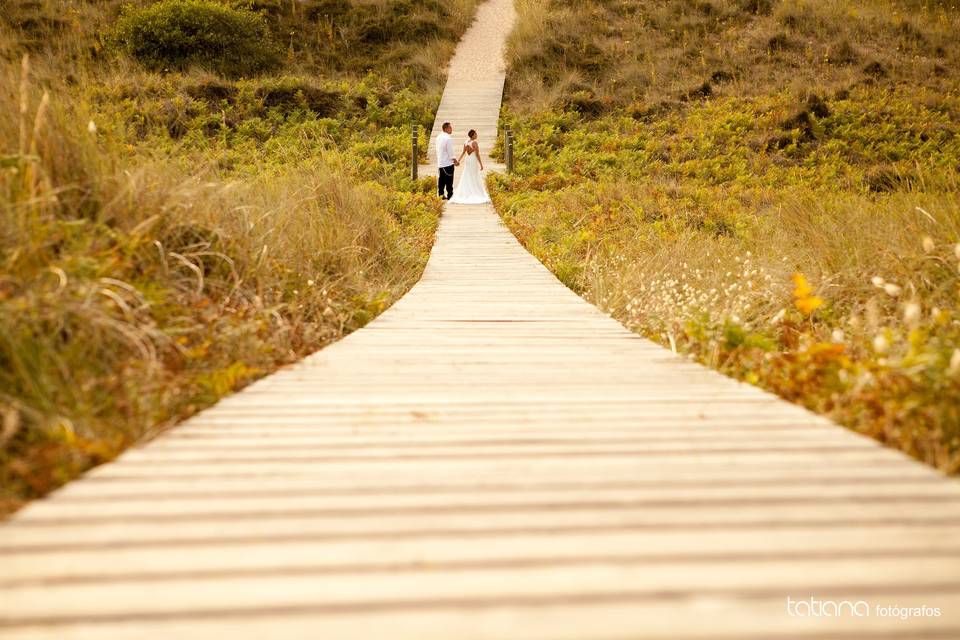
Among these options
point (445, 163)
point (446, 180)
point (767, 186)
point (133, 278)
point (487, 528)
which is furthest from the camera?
point (446, 180)

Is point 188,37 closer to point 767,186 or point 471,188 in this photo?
point 471,188

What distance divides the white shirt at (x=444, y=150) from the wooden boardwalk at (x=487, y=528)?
1112 centimetres

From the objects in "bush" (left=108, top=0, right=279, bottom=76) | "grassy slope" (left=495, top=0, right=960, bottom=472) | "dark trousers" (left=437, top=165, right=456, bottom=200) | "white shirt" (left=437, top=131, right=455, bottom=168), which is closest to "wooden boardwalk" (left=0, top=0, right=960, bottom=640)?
"grassy slope" (left=495, top=0, right=960, bottom=472)

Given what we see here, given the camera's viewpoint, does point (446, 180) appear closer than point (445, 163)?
No

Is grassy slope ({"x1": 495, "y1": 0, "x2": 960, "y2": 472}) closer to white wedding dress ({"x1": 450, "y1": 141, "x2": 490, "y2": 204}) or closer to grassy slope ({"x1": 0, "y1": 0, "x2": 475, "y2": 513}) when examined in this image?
white wedding dress ({"x1": 450, "y1": 141, "x2": 490, "y2": 204})

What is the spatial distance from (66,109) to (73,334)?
6.78ft

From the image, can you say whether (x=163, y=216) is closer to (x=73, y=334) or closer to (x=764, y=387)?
(x=73, y=334)

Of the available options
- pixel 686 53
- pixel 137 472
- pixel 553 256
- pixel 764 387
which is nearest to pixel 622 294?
pixel 553 256

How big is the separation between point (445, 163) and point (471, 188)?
2.40 ft

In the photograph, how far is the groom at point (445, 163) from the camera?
43.5 feet

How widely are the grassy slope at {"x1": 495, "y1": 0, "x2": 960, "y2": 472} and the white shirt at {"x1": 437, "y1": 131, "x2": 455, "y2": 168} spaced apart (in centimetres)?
124

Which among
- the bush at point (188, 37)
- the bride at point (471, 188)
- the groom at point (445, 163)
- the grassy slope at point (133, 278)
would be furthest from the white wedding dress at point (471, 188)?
the bush at point (188, 37)

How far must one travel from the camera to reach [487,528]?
1.59m

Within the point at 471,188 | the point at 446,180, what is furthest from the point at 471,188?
the point at 446,180
